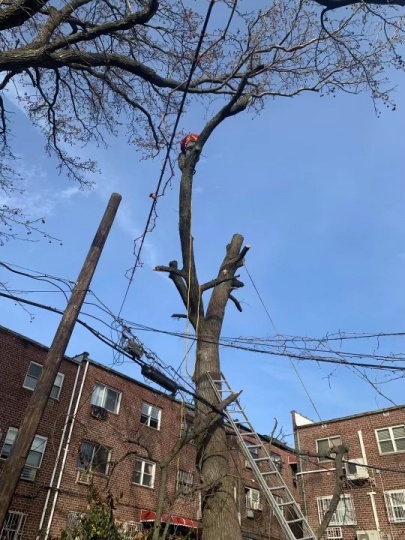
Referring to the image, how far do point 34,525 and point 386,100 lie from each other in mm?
17442

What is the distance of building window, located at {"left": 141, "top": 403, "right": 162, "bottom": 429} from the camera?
23.5 metres

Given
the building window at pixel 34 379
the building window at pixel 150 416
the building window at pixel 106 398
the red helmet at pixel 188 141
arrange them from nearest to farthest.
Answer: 1. the red helmet at pixel 188 141
2. the building window at pixel 34 379
3. the building window at pixel 106 398
4. the building window at pixel 150 416

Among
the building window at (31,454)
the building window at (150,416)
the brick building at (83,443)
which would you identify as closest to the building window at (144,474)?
the brick building at (83,443)

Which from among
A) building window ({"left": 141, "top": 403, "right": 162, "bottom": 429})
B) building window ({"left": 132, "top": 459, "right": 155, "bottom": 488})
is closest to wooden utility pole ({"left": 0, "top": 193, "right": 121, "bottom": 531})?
building window ({"left": 132, "top": 459, "right": 155, "bottom": 488})

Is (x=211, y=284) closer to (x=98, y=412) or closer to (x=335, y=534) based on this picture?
(x=98, y=412)

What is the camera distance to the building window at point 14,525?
52.6ft

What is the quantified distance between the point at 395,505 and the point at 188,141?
1950cm

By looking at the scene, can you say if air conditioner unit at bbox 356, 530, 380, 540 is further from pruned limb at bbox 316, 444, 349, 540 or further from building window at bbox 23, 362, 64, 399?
building window at bbox 23, 362, 64, 399

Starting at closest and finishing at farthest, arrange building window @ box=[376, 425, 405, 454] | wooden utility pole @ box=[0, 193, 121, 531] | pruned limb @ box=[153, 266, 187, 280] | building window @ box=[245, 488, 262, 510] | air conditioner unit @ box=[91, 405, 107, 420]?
wooden utility pole @ box=[0, 193, 121, 531] < pruned limb @ box=[153, 266, 187, 280] < air conditioner unit @ box=[91, 405, 107, 420] < building window @ box=[376, 425, 405, 454] < building window @ box=[245, 488, 262, 510]

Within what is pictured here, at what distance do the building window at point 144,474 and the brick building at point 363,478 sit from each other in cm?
782

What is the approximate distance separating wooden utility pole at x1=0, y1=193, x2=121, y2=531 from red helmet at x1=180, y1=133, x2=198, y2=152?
108 inches

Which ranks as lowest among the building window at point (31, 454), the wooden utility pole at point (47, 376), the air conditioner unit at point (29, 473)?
the wooden utility pole at point (47, 376)

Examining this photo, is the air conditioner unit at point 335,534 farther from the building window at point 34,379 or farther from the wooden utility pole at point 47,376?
the wooden utility pole at point 47,376

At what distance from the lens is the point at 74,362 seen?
2109 centimetres
